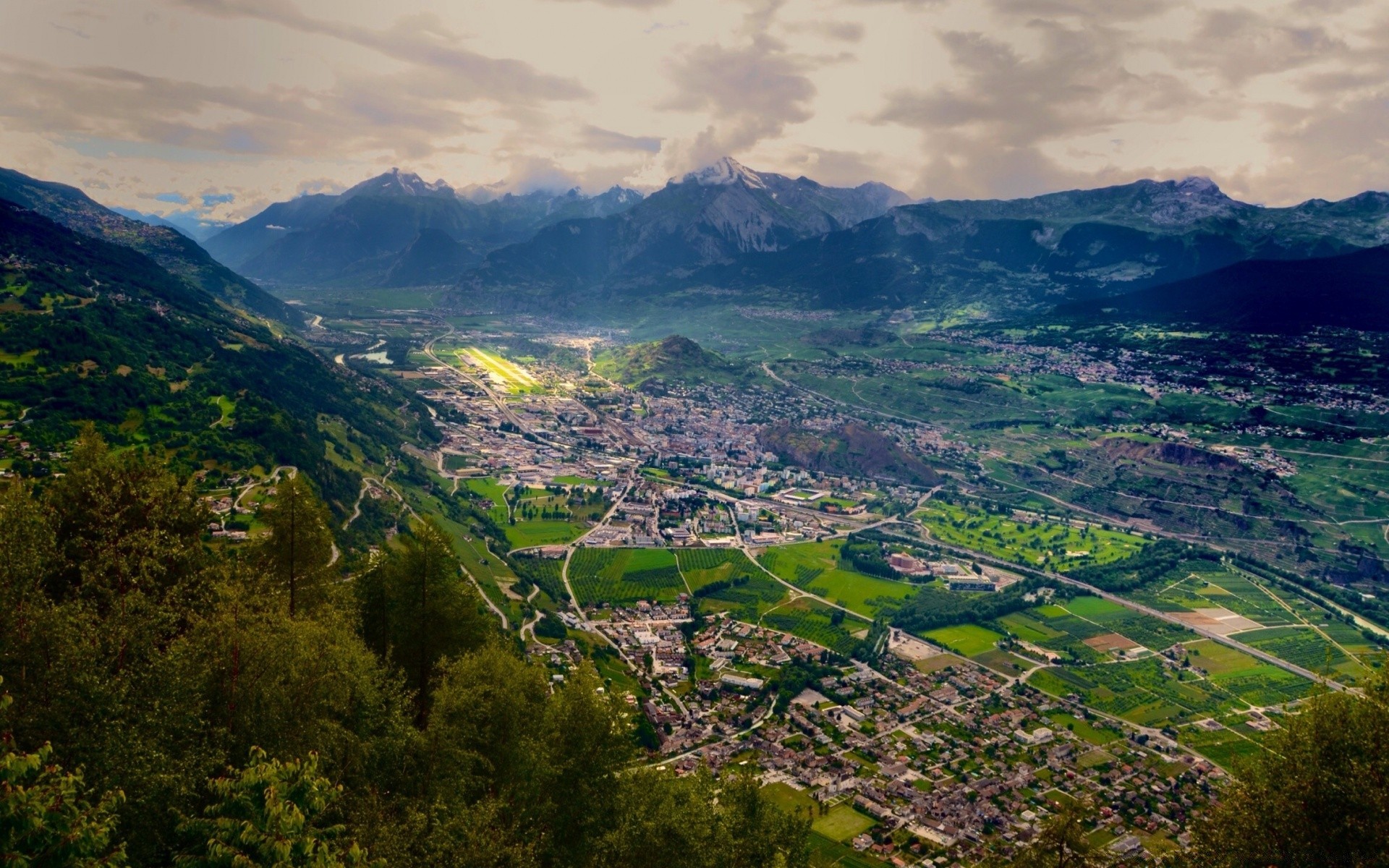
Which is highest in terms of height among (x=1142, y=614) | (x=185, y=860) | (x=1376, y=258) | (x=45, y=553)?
(x=1376, y=258)

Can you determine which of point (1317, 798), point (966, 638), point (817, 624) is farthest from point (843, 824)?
point (966, 638)

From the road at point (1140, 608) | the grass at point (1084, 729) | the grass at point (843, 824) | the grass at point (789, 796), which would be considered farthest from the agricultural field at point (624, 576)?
the road at point (1140, 608)

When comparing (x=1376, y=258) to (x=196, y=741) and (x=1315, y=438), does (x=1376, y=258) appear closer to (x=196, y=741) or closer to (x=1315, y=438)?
(x=1315, y=438)

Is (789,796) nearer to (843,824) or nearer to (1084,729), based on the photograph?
(843,824)

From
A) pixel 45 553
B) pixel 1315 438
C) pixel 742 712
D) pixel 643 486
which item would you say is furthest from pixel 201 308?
pixel 1315 438

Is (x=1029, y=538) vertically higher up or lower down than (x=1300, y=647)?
higher up

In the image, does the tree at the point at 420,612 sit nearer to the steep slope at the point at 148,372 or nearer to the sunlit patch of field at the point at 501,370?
the steep slope at the point at 148,372

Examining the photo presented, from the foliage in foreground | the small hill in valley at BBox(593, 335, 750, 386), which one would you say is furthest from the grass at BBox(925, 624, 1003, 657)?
the small hill in valley at BBox(593, 335, 750, 386)
